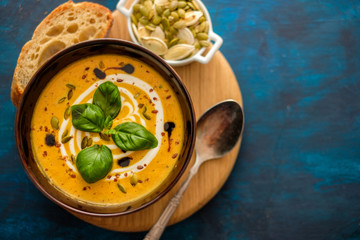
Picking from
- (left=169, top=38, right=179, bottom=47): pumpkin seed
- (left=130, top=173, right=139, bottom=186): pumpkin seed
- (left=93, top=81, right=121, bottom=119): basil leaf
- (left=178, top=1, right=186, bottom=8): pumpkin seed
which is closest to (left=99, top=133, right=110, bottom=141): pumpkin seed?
(left=93, top=81, right=121, bottom=119): basil leaf

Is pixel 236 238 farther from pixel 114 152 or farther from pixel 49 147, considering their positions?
pixel 49 147

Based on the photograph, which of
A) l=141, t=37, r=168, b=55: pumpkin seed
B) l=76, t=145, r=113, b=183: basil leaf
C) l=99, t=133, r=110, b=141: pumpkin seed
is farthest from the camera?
l=141, t=37, r=168, b=55: pumpkin seed

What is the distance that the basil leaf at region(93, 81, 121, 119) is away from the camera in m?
1.59

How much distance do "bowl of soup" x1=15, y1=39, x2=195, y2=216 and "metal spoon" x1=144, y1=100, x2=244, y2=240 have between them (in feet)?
0.61

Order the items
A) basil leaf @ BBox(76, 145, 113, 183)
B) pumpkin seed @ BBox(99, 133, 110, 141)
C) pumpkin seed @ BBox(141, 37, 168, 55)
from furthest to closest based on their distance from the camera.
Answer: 1. pumpkin seed @ BBox(141, 37, 168, 55)
2. pumpkin seed @ BBox(99, 133, 110, 141)
3. basil leaf @ BBox(76, 145, 113, 183)

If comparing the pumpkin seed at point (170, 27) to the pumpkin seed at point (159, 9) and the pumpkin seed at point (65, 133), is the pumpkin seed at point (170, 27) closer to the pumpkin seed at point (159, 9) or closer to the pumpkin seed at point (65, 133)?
the pumpkin seed at point (159, 9)

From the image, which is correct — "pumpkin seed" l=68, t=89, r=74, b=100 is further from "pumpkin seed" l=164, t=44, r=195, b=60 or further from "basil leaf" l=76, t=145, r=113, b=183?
"pumpkin seed" l=164, t=44, r=195, b=60

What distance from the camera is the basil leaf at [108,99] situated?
1.59 meters

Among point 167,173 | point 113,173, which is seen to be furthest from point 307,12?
point 113,173

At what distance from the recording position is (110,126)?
1.65 metres

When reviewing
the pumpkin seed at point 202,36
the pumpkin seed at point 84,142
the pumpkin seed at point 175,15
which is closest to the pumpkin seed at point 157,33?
the pumpkin seed at point 175,15

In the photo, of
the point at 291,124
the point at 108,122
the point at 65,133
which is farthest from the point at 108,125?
the point at 291,124

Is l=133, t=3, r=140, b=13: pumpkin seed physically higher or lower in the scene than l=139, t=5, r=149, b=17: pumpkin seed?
higher

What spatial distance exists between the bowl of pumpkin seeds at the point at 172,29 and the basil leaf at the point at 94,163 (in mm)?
639
